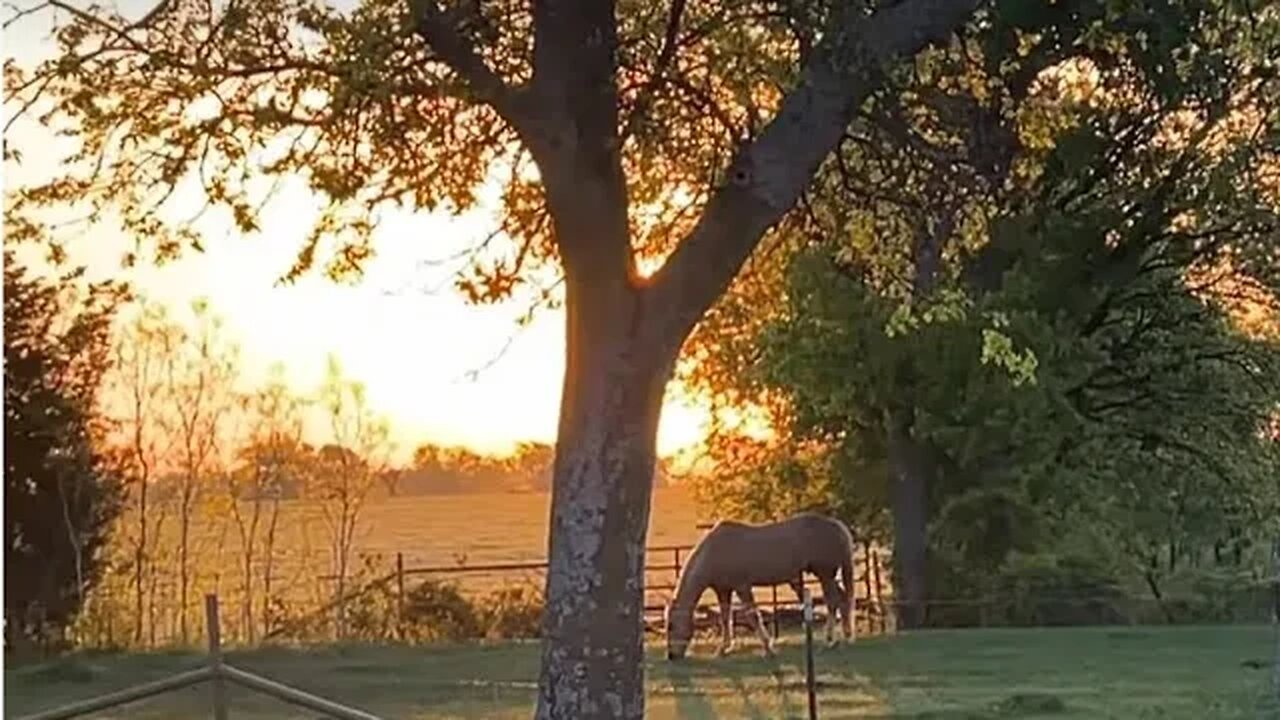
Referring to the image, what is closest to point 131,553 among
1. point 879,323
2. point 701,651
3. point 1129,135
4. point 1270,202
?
point 701,651

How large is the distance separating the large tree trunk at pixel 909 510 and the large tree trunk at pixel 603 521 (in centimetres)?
1450

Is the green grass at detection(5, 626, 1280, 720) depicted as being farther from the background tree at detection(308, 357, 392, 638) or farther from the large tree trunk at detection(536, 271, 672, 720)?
the large tree trunk at detection(536, 271, 672, 720)

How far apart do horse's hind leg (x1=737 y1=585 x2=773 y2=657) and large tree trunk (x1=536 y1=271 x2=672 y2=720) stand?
31.2 feet

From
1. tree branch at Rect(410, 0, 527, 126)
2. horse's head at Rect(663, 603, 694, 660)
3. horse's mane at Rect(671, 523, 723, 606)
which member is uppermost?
tree branch at Rect(410, 0, 527, 126)

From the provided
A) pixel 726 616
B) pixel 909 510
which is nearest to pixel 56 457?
pixel 726 616

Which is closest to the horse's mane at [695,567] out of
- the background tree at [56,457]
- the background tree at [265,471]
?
the background tree at [265,471]

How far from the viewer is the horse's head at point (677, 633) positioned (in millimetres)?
17359

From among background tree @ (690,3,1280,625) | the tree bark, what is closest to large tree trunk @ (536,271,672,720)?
the tree bark

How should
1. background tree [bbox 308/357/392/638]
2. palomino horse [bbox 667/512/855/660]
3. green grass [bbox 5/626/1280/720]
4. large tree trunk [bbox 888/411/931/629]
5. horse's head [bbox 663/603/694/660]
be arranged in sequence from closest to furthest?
green grass [bbox 5/626/1280/720], horse's head [bbox 663/603/694/660], palomino horse [bbox 667/512/855/660], background tree [bbox 308/357/392/638], large tree trunk [bbox 888/411/931/629]

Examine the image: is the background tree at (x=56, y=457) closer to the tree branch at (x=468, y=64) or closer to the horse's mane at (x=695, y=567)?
the horse's mane at (x=695, y=567)

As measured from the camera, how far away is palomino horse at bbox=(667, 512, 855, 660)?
18.4 m

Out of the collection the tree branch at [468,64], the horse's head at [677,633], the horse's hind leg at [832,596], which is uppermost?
the tree branch at [468,64]

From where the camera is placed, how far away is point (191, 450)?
19609mm

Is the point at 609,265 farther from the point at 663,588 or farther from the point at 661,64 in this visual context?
the point at 663,588
